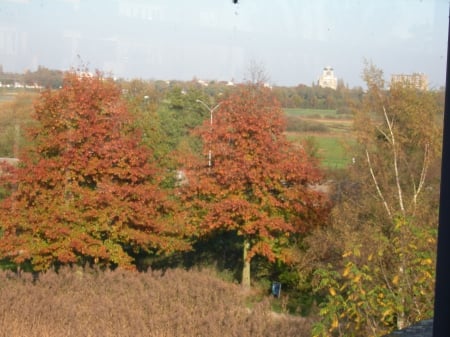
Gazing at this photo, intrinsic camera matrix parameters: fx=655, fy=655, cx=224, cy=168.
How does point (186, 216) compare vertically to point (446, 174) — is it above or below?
below

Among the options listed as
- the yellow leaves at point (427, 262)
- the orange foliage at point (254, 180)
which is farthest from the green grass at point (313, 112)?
the yellow leaves at point (427, 262)

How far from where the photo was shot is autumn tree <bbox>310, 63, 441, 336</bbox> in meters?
3.54

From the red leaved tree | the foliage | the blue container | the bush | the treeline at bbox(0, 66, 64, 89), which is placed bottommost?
the blue container

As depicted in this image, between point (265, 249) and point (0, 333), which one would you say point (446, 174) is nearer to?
point (0, 333)

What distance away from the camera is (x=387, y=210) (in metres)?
8.98

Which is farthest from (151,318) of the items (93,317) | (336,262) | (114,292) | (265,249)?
(265,249)

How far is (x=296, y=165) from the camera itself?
41.8ft

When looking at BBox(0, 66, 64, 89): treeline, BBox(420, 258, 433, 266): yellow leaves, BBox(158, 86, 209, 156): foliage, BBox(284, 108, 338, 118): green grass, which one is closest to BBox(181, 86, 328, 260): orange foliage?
BBox(284, 108, 338, 118): green grass

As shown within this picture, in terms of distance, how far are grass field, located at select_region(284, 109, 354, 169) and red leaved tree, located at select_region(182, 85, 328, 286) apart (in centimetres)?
95

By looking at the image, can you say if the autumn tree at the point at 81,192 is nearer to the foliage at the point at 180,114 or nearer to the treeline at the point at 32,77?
the treeline at the point at 32,77

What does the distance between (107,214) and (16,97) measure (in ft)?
15.8

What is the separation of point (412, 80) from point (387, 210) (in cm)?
345

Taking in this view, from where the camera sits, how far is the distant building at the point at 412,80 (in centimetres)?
1048

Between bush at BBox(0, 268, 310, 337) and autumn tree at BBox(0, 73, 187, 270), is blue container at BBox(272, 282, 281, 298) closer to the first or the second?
autumn tree at BBox(0, 73, 187, 270)
